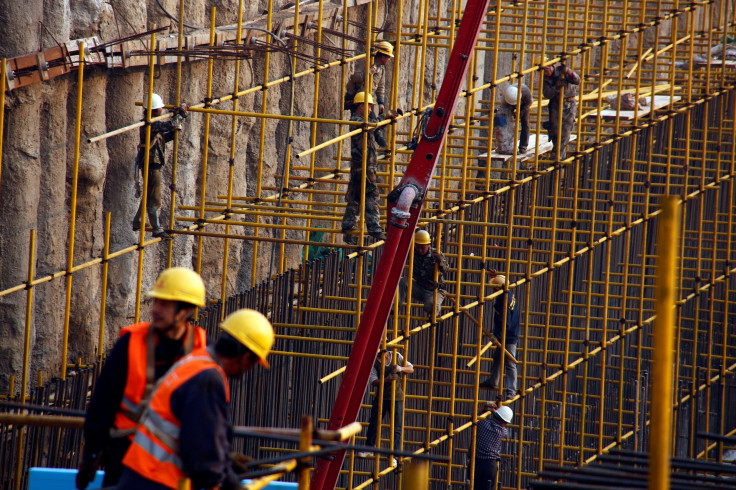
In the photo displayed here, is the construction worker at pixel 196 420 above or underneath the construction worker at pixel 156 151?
underneath

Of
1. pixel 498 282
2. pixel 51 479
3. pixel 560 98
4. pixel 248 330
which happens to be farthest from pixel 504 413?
pixel 248 330

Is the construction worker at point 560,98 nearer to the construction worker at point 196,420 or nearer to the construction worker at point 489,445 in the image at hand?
the construction worker at point 489,445

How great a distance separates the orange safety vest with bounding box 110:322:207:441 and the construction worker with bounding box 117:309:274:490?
571mm

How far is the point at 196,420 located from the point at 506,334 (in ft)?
33.4

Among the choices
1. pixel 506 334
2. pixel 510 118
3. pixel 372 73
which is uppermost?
pixel 510 118

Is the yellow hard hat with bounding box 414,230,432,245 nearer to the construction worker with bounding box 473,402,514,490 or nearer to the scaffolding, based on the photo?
the scaffolding

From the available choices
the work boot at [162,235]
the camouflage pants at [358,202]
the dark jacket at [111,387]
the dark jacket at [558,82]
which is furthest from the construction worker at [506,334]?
the dark jacket at [111,387]

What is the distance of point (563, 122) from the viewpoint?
17.8 m

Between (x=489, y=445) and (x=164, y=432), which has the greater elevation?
(x=164, y=432)

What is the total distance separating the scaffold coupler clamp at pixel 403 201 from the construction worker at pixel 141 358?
558cm

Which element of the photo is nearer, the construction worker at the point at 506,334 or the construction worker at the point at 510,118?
the construction worker at the point at 506,334

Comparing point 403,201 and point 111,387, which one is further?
point 403,201

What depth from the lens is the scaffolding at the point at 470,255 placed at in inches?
511

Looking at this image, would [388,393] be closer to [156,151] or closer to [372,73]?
[156,151]
